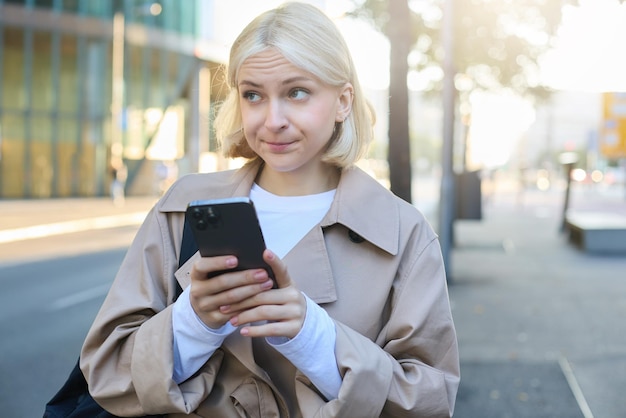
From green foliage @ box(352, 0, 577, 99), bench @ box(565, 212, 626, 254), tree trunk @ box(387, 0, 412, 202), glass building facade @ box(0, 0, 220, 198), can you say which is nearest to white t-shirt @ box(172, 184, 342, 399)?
tree trunk @ box(387, 0, 412, 202)

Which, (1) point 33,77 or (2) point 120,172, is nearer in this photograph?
(2) point 120,172

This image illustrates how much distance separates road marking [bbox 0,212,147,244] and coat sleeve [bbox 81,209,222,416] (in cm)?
1561

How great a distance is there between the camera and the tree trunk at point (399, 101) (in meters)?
6.84

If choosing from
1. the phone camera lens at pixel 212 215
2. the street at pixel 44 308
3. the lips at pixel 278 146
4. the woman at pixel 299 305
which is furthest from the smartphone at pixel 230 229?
the street at pixel 44 308

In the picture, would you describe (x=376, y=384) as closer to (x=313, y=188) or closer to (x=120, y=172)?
(x=313, y=188)

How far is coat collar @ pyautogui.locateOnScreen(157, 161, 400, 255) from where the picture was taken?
2.06 m

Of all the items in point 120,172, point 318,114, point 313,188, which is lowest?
point 120,172

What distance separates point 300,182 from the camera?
222 cm

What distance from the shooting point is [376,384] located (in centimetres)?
189

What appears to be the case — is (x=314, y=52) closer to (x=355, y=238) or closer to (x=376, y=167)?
(x=355, y=238)

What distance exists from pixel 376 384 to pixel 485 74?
20.9m

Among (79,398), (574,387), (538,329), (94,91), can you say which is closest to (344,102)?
(79,398)

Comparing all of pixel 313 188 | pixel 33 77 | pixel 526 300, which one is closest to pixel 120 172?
pixel 33 77

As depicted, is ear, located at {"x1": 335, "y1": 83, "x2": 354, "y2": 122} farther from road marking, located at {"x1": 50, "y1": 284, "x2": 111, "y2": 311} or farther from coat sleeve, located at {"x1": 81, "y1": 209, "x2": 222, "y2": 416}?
road marking, located at {"x1": 50, "y1": 284, "x2": 111, "y2": 311}
